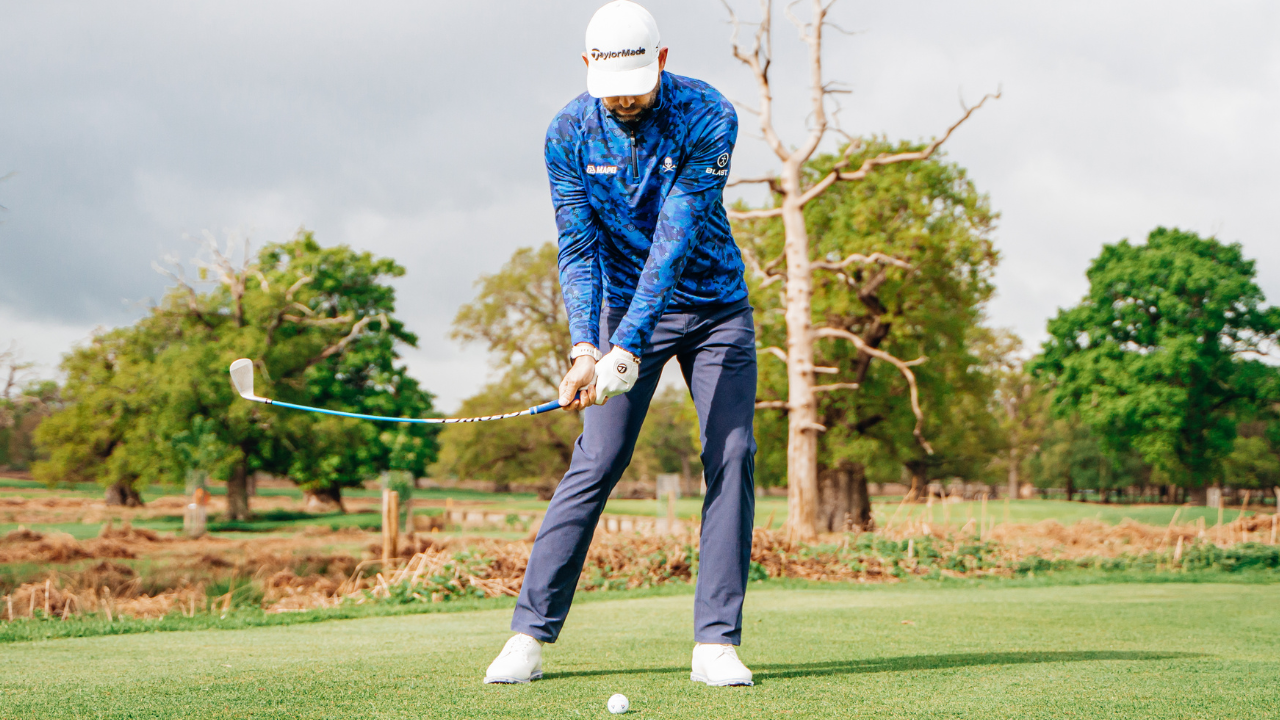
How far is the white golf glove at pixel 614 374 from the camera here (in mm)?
2811

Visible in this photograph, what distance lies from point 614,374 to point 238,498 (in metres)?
30.6

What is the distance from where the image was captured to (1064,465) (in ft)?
183

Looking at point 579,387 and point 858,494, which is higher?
point 579,387

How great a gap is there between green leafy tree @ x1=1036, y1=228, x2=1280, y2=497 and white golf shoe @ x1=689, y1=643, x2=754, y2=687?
32.8 meters

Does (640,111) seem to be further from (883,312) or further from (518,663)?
(883,312)

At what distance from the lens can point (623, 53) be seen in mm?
2770

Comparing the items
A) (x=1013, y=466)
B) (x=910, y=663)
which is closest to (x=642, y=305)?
(x=910, y=663)

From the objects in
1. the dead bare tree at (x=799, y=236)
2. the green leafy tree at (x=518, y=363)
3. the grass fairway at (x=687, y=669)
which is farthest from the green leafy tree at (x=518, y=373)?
the grass fairway at (x=687, y=669)

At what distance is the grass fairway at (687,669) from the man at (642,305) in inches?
11.6

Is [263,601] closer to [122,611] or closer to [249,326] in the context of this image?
[122,611]

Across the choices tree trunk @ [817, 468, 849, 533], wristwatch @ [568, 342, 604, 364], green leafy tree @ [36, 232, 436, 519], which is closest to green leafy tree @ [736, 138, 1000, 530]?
tree trunk @ [817, 468, 849, 533]

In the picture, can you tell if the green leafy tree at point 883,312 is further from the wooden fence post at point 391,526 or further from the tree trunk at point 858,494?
the wooden fence post at point 391,526

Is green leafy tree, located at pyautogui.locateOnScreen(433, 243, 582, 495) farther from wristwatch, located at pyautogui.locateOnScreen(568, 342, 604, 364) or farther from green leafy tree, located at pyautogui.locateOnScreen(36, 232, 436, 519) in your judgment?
wristwatch, located at pyautogui.locateOnScreen(568, 342, 604, 364)

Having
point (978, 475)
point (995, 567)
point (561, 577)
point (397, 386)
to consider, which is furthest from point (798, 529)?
point (978, 475)
